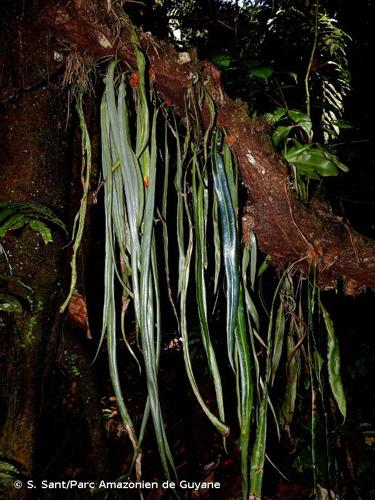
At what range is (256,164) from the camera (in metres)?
0.96

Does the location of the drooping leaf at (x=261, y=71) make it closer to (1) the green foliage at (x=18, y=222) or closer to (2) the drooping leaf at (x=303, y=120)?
(2) the drooping leaf at (x=303, y=120)

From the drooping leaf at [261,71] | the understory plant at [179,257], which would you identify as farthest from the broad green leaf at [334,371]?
the drooping leaf at [261,71]

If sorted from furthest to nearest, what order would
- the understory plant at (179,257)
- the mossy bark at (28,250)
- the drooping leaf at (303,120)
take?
the drooping leaf at (303,120), the mossy bark at (28,250), the understory plant at (179,257)

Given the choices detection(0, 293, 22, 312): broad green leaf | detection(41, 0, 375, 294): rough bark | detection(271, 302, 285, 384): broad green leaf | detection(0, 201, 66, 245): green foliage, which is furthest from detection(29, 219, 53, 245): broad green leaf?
detection(271, 302, 285, 384): broad green leaf

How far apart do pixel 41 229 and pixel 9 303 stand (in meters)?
0.18

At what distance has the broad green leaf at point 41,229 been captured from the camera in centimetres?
88

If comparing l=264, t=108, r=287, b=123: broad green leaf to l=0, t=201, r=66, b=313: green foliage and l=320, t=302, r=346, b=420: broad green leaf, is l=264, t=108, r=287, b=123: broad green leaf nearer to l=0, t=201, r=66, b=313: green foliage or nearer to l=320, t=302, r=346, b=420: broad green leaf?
l=320, t=302, r=346, b=420: broad green leaf

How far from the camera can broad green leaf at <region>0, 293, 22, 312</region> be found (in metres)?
0.88

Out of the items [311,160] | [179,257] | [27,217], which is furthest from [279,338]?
[27,217]

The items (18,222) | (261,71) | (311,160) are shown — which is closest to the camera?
(18,222)

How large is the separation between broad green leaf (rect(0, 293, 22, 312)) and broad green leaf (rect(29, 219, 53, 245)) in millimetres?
148

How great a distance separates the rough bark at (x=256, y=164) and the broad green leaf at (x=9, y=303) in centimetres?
59

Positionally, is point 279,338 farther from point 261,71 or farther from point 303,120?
point 261,71

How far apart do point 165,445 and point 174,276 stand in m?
1.83
